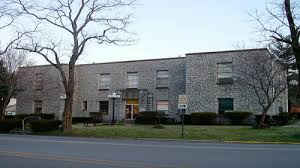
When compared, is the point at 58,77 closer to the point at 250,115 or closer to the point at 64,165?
the point at 250,115

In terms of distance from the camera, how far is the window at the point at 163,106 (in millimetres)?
36656

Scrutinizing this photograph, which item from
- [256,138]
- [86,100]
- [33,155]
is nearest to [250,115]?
[256,138]

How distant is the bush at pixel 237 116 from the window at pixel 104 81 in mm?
15479

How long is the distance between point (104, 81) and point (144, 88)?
572 cm

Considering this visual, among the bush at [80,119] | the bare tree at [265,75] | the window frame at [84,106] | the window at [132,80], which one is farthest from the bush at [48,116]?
the bare tree at [265,75]

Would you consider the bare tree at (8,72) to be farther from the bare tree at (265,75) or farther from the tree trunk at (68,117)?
the bare tree at (265,75)

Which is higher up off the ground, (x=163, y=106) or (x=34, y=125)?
(x=163, y=106)

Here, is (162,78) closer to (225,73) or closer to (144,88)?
(144,88)

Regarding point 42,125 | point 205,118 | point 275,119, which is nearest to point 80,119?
point 42,125

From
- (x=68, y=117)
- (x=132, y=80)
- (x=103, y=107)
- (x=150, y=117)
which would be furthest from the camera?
(x=103, y=107)

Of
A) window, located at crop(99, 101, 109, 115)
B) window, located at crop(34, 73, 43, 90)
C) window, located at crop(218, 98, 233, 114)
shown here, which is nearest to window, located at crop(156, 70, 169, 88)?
window, located at crop(218, 98, 233, 114)

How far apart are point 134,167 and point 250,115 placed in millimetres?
24109

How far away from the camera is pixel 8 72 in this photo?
3681 centimetres

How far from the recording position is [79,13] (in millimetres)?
25625
